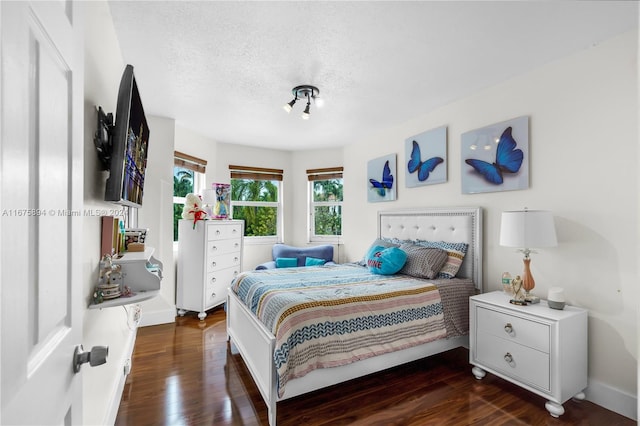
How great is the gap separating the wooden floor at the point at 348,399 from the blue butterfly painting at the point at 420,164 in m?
1.90

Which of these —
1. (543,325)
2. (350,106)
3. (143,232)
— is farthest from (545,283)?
(143,232)

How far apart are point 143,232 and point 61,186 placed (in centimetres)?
158

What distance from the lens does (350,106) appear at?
10.7 feet

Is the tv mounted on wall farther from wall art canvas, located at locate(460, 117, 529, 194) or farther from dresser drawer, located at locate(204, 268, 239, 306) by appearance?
wall art canvas, located at locate(460, 117, 529, 194)

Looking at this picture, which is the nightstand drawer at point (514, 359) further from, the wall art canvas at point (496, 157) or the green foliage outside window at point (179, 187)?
the green foliage outside window at point (179, 187)

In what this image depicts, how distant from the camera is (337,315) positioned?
6.87 ft

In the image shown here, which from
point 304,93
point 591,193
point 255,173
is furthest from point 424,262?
point 255,173

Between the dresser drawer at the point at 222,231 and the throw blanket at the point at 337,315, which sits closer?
the throw blanket at the point at 337,315

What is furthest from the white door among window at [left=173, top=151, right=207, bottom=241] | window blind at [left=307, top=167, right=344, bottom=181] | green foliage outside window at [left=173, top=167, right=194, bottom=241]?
window blind at [left=307, top=167, right=344, bottom=181]

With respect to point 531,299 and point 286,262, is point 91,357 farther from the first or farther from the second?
point 286,262

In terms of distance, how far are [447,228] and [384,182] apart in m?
1.16

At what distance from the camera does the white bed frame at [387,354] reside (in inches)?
76.7

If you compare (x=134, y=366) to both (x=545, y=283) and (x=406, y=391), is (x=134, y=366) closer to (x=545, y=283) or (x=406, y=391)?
(x=406, y=391)

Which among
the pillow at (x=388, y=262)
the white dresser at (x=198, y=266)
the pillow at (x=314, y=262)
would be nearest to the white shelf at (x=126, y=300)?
the pillow at (x=388, y=262)
